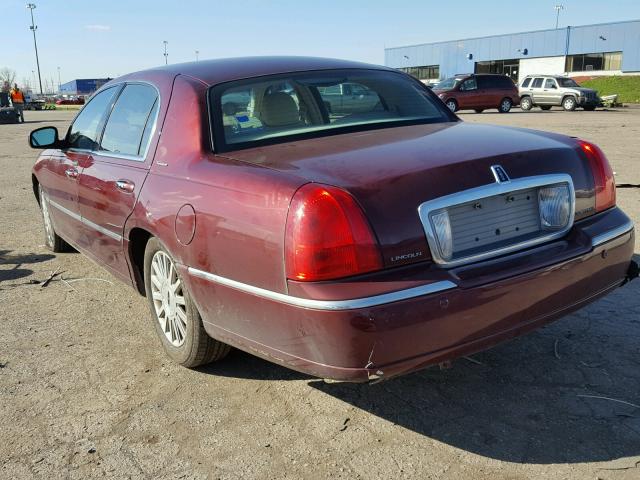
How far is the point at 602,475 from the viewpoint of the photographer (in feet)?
7.97

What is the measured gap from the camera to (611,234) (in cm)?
301

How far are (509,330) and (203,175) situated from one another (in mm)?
1526

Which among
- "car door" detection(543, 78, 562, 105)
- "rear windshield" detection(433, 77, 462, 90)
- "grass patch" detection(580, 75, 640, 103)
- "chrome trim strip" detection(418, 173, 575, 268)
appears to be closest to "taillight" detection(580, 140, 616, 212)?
"chrome trim strip" detection(418, 173, 575, 268)

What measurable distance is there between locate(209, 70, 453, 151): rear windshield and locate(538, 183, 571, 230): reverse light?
1.01m

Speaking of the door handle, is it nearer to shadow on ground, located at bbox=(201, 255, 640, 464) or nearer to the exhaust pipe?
shadow on ground, located at bbox=(201, 255, 640, 464)

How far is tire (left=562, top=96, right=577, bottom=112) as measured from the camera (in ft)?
99.6

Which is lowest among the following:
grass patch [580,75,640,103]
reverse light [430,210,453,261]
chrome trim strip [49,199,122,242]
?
grass patch [580,75,640,103]

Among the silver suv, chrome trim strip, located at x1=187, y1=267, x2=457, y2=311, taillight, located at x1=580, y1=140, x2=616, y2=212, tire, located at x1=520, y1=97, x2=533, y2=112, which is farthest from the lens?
tire, located at x1=520, y1=97, x2=533, y2=112

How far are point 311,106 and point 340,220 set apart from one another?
133 centimetres

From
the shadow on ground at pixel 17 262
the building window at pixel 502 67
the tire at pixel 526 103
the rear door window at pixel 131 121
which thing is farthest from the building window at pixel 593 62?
the rear door window at pixel 131 121

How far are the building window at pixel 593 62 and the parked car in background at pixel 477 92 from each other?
112 feet

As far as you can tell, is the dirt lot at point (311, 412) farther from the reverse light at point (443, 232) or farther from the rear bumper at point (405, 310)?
the reverse light at point (443, 232)

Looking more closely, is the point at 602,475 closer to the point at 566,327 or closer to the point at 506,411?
the point at 506,411

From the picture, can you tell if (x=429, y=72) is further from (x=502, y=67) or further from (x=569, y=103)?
(x=569, y=103)
